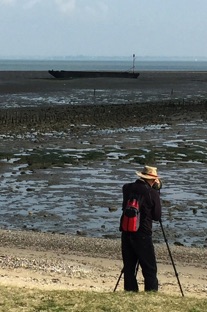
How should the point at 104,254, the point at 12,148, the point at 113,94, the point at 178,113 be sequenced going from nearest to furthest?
1. the point at 104,254
2. the point at 12,148
3. the point at 178,113
4. the point at 113,94

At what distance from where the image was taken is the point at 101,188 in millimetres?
20625

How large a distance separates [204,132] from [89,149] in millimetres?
9267

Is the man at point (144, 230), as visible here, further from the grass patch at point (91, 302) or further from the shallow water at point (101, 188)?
the shallow water at point (101, 188)

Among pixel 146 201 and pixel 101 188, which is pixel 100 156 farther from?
pixel 146 201

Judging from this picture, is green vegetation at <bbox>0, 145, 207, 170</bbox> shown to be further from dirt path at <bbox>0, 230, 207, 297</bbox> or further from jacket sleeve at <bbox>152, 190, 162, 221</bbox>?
jacket sleeve at <bbox>152, 190, 162, 221</bbox>

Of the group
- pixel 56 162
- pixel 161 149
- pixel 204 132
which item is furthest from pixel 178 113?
pixel 56 162

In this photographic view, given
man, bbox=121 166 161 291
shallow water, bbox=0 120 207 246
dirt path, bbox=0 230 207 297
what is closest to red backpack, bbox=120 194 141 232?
man, bbox=121 166 161 291

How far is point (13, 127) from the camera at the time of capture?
1422 inches

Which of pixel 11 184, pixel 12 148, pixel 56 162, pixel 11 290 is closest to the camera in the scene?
pixel 11 290

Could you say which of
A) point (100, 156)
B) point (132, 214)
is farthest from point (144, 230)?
point (100, 156)

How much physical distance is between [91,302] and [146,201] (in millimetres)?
1563

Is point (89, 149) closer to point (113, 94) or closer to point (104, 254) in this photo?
point (104, 254)

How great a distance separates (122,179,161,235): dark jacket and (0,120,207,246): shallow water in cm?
604

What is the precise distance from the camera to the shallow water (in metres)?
16.5
